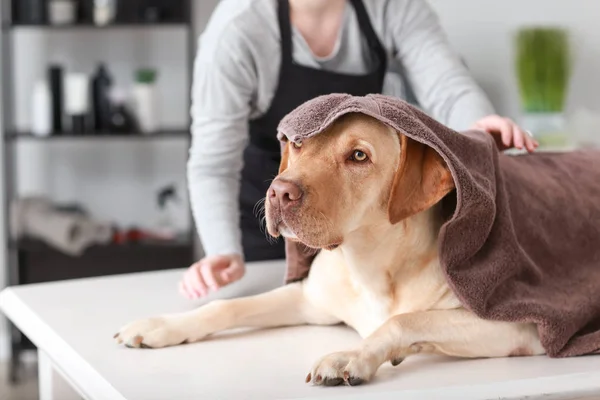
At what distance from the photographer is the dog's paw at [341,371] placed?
1.04 metres

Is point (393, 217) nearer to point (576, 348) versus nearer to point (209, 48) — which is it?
point (576, 348)

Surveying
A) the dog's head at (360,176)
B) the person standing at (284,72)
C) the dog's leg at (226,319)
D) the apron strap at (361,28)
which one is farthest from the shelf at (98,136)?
the dog's head at (360,176)

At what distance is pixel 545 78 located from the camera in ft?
9.68

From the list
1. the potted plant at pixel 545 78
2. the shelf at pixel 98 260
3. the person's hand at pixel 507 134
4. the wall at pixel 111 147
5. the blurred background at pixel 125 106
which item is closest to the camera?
the person's hand at pixel 507 134

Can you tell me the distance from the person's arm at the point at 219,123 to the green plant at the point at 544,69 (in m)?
1.49

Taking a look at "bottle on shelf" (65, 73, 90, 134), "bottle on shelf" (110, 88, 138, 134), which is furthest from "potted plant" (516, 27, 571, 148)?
"bottle on shelf" (65, 73, 90, 134)

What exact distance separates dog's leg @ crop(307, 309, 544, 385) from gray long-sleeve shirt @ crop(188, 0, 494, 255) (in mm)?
498

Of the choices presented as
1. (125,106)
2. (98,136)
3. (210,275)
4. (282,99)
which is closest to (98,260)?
(98,136)

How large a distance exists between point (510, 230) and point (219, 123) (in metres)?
0.66

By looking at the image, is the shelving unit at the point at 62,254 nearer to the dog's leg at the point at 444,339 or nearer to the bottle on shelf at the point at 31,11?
the bottle on shelf at the point at 31,11

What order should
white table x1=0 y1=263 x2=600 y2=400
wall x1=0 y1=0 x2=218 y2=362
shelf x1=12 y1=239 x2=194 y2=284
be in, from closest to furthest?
white table x1=0 y1=263 x2=600 y2=400 → shelf x1=12 y1=239 x2=194 y2=284 → wall x1=0 y1=0 x2=218 y2=362

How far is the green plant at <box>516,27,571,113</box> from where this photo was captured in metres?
2.94

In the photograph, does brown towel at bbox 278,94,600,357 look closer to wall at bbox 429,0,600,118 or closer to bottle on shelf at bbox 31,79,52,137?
wall at bbox 429,0,600,118

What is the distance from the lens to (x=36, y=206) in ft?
11.8
